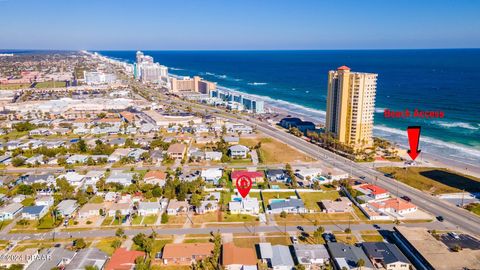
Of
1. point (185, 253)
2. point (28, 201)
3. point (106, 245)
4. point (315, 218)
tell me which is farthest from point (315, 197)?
point (28, 201)

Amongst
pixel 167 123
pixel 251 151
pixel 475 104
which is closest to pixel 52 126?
pixel 167 123

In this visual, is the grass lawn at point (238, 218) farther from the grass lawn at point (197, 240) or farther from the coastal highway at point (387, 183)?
the coastal highway at point (387, 183)

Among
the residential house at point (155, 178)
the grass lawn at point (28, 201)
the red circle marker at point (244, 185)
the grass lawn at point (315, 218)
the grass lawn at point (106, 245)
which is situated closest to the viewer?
the grass lawn at point (106, 245)

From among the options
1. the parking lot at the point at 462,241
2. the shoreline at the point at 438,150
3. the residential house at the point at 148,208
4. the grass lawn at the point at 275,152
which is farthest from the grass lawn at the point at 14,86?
the parking lot at the point at 462,241

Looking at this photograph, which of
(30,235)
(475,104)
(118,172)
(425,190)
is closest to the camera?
(30,235)

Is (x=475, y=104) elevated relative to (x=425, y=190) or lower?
elevated

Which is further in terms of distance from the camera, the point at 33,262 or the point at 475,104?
the point at 475,104

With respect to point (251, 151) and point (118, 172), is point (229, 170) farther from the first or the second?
point (118, 172)
